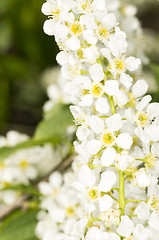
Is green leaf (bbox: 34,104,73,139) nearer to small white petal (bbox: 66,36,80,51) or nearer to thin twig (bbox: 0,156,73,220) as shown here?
thin twig (bbox: 0,156,73,220)

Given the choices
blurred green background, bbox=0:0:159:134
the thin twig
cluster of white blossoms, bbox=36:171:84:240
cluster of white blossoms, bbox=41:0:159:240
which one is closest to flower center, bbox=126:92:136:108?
cluster of white blossoms, bbox=41:0:159:240

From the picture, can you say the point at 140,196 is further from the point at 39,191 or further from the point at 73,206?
the point at 39,191

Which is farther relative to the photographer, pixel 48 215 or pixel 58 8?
pixel 48 215

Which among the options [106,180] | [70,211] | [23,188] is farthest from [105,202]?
[23,188]

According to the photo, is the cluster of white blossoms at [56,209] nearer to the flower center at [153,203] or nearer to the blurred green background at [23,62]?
the flower center at [153,203]

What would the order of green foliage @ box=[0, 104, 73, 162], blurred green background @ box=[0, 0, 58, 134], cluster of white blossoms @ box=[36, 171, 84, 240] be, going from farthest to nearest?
blurred green background @ box=[0, 0, 58, 134]
green foliage @ box=[0, 104, 73, 162]
cluster of white blossoms @ box=[36, 171, 84, 240]

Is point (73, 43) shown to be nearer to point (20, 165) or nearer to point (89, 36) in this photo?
point (89, 36)

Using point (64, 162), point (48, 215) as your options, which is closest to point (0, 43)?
point (64, 162)
